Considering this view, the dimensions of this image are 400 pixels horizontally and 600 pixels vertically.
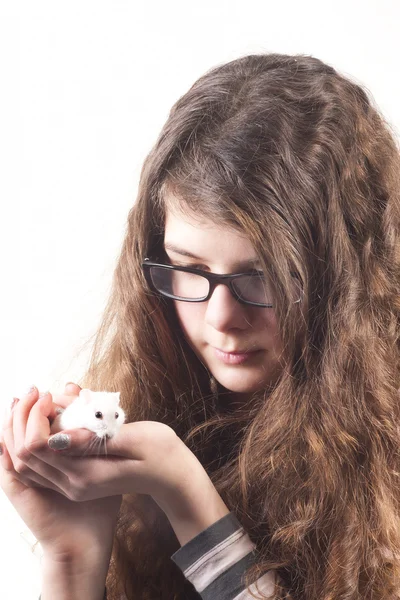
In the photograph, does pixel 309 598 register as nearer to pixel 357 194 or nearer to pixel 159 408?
pixel 159 408

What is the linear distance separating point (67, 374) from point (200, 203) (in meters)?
0.76

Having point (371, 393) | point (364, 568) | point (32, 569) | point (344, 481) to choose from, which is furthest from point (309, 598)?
point (32, 569)

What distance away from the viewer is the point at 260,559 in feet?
5.05

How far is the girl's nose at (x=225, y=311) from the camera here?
155 cm

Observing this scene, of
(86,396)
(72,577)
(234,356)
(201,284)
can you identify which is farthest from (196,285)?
(72,577)

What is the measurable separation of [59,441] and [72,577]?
37 cm

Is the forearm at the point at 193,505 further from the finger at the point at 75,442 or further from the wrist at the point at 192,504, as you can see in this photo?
Answer: the finger at the point at 75,442

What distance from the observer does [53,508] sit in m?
1.53

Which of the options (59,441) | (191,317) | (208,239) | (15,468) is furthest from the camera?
(191,317)

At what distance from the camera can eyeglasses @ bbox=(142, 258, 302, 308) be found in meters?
1.55

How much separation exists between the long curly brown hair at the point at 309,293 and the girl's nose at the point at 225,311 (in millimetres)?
72

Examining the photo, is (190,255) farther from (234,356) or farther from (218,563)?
→ (218,563)

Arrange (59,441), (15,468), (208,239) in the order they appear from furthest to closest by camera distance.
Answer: (208,239) → (15,468) → (59,441)

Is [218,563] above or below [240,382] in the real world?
below
